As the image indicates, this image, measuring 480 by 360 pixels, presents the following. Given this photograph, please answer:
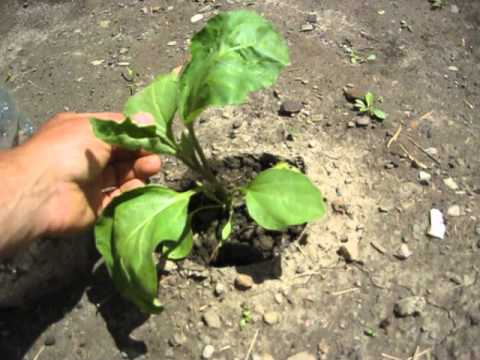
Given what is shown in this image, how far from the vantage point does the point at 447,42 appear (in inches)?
88.7

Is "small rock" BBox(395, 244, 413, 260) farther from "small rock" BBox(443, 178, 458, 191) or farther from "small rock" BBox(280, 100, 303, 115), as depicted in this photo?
"small rock" BBox(280, 100, 303, 115)

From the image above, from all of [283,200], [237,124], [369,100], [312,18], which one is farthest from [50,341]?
[312,18]

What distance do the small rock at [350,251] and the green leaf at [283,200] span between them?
0.31 m

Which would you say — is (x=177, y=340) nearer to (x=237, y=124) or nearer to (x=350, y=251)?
(x=350, y=251)

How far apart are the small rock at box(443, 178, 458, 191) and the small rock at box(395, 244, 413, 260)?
276mm

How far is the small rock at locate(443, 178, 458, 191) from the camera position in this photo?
5.95 ft

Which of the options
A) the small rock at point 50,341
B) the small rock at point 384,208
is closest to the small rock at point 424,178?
the small rock at point 384,208

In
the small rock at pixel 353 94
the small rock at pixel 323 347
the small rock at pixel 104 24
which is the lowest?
the small rock at pixel 323 347

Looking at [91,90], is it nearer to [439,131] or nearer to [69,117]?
[69,117]

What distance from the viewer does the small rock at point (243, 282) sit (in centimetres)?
167

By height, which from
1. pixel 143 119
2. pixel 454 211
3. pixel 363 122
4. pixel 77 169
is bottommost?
pixel 454 211

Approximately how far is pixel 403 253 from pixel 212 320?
0.60 metres

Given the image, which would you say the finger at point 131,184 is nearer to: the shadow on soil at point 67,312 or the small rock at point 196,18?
the shadow on soil at point 67,312

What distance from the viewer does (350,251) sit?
67.0 inches
